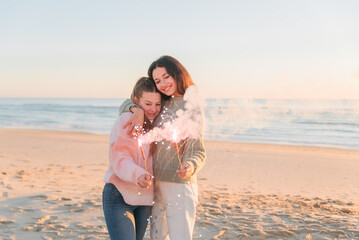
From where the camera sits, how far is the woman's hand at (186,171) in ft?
8.17

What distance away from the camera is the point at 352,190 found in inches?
297

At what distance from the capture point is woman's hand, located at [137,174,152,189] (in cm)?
248

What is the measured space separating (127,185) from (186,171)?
1.50 feet

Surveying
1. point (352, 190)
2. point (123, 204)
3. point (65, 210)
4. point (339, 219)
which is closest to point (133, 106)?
point (123, 204)

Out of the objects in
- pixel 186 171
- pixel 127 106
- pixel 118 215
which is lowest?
pixel 118 215

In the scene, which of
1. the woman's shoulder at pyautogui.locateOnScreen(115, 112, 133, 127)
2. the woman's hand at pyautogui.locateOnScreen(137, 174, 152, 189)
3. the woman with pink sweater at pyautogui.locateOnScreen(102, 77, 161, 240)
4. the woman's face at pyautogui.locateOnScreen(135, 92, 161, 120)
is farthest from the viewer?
the woman's face at pyautogui.locateOnScreen(135, 92, 161, 120)

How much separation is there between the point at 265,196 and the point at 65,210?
133 inches

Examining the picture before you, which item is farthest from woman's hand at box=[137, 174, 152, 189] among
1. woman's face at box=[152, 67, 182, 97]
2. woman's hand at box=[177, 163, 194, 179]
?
woman's face at box=[152, 67, 182, 97]

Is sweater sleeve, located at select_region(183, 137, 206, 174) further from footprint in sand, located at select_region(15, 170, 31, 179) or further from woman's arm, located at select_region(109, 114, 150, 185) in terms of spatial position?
footprint in sand, located at select_region(15, 170, 31, 179)

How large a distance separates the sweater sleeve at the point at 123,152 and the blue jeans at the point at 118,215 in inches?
6.2

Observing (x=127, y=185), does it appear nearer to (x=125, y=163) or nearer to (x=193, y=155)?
(x=125, y=163)

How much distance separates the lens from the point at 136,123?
2.65 meters

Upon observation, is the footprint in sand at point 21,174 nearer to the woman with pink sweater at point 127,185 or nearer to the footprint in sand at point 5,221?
the footprint in sand at point 5,221

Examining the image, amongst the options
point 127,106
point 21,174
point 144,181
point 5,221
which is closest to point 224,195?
point 5,221
